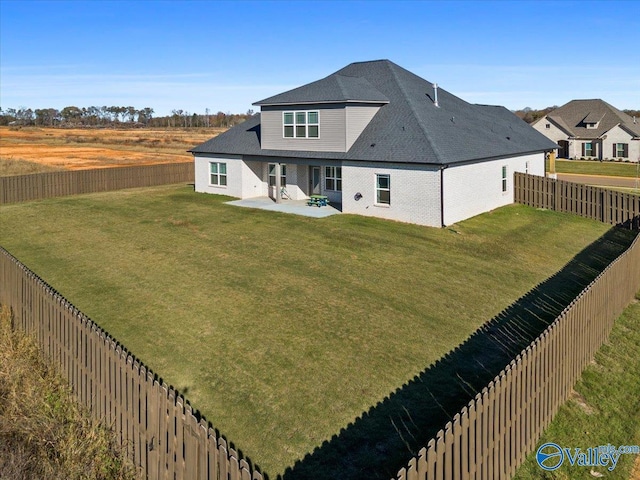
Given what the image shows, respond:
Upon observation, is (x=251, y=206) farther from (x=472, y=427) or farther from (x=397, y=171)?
(x=472, y=427)

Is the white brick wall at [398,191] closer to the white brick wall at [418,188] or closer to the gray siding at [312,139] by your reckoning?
the white brick wall at [418,188]

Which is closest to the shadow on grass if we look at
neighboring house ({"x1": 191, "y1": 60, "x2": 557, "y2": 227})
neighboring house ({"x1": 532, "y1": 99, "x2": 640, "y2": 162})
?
neighboring house ({"x1": 191, "y1": 60, "x2": 557, "y2": 227})

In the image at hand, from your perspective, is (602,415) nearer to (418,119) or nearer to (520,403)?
(520,403)

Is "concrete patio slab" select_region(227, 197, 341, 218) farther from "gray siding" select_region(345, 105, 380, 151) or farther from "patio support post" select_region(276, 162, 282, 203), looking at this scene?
"gray siding" select_region(345, 105, 380, 151)

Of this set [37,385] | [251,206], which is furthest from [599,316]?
[251,206]

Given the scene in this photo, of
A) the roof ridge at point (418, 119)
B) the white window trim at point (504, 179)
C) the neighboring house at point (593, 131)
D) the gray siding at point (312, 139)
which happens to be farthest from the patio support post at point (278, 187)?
the neighboring house at point (593, 131)
